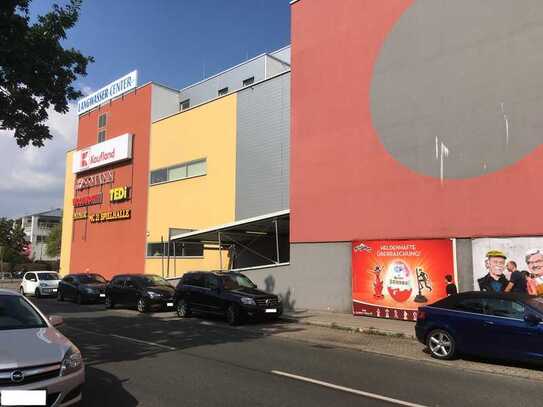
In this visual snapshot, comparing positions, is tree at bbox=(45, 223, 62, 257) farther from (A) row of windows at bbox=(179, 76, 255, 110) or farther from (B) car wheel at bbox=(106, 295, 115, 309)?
(B) car wheel at bbox=(106, 295, 115, 309)

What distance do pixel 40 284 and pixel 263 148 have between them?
567 inches

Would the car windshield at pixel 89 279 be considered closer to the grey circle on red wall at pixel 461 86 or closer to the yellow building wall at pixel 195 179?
the yellow building wall at pixel 195 179

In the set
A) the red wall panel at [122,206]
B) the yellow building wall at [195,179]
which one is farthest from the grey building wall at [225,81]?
the yellow building wall at [195,179]

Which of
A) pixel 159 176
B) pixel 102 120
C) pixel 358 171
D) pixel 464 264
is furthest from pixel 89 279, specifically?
pixel 464 264

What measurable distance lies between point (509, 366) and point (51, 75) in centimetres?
1149

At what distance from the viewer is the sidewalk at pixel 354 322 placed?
44.2ft

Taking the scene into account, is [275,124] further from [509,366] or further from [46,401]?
[46,401]

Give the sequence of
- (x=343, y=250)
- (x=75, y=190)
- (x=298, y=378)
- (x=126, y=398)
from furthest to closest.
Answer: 1. (x=75, y=190)
2. (x=343, y=250)
3. (x=298, y=378)
4. (x=126, y=398)

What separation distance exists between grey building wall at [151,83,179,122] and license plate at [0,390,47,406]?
28.4m

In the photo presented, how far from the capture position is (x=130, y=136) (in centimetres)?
3297

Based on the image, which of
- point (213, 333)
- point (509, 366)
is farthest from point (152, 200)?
point (509, 366)

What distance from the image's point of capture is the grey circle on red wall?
1392 cm

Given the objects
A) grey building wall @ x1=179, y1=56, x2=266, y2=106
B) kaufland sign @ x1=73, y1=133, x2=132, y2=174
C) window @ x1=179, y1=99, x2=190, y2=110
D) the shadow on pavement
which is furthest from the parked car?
the shadow on pavement

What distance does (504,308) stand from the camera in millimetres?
9172
